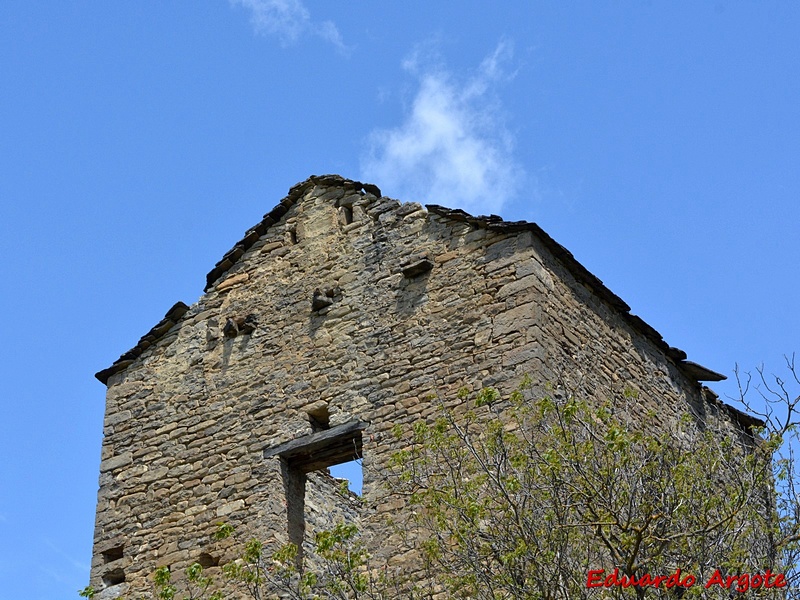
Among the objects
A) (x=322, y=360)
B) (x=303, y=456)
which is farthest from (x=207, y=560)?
(x=322, y=360)

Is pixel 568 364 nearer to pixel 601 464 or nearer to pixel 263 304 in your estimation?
pixel 601 464

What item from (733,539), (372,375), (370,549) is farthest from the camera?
(372,375)

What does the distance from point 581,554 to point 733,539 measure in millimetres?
942

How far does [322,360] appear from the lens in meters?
11.4

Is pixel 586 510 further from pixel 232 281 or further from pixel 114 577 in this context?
pixel 232 281

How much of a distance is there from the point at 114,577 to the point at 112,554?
226 millimetres

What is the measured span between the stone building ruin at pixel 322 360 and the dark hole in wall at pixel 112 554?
2cm

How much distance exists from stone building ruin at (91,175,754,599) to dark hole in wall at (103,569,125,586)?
13mm

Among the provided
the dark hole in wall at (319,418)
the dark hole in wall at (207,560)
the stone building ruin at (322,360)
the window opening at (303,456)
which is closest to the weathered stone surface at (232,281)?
the stone building ruin at (322,360)

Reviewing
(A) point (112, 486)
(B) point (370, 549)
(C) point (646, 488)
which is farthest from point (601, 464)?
(A) point (112, 486)

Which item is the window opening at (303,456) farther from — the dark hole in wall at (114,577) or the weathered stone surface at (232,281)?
the weathered stone surface at (232,281)

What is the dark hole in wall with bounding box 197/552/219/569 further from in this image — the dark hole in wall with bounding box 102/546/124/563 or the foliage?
the foliage

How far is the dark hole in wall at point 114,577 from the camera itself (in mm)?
11312

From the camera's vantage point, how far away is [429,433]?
10.3 m
